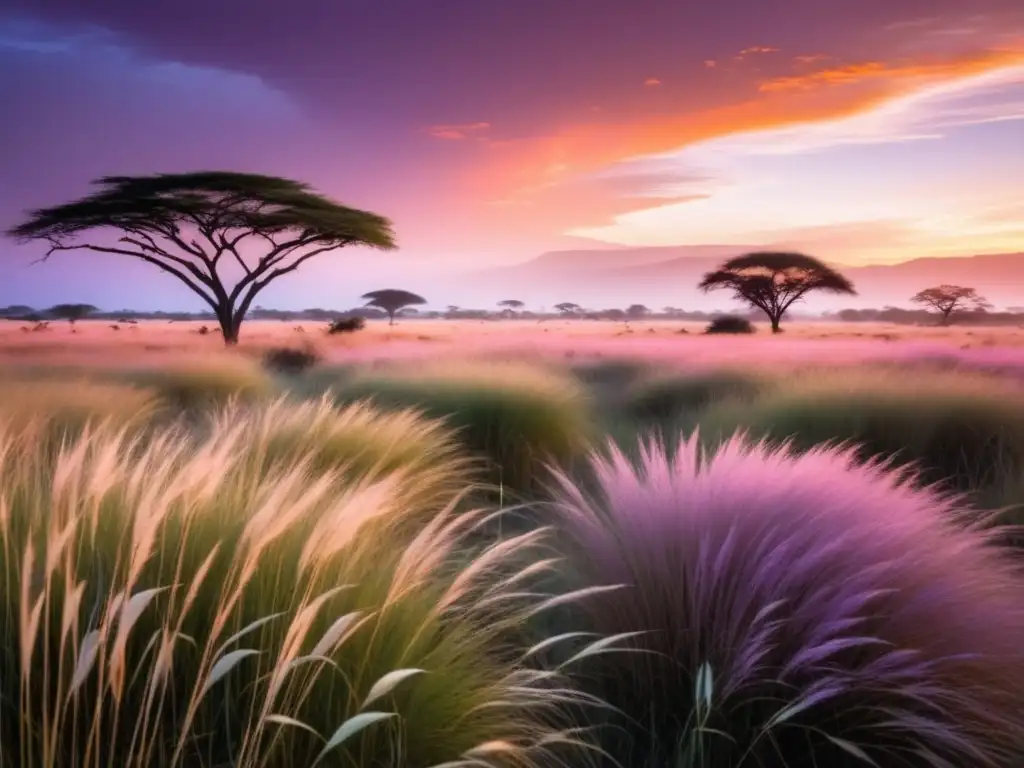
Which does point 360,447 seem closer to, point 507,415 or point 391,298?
point 507,415

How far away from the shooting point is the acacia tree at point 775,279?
776 inches

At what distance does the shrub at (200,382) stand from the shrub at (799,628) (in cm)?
418

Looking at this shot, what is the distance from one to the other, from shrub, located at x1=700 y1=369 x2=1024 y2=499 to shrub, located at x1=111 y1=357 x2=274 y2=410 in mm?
3320

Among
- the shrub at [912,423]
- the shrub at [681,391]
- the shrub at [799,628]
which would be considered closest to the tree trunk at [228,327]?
the shrub at [681,391]

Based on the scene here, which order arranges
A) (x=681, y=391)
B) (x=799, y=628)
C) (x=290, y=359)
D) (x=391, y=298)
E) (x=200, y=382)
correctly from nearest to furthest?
1. (x=799, y=628)
2. (x=200, y=382)
3. (x=681, y=391)
4. (x=290, y=359)
5. (x=391, y=298)

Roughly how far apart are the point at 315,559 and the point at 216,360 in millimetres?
6212

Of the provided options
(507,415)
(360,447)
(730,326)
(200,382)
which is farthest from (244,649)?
(730,326)

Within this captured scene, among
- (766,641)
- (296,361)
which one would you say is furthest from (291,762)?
(296,361)

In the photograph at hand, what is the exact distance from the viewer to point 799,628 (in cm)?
157

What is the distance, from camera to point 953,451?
420cm

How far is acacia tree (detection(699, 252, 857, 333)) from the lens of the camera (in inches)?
776

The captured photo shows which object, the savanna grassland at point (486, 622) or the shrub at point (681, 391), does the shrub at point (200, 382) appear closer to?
the savanna grassland at point (486, 622)

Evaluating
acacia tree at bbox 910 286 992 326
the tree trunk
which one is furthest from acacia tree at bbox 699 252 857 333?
the tree trunk

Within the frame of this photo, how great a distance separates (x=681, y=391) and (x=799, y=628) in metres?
5.24
